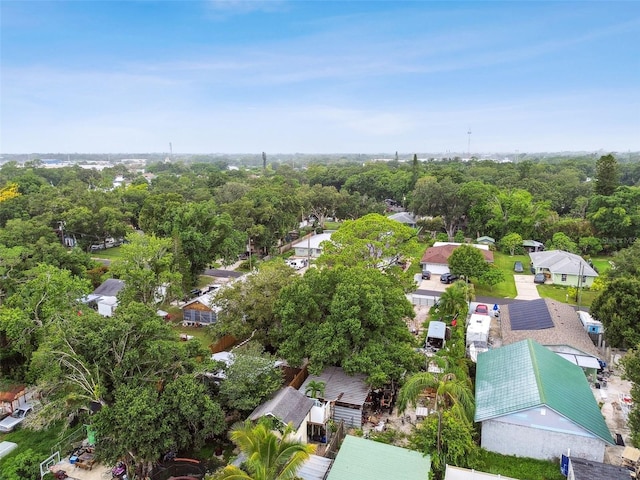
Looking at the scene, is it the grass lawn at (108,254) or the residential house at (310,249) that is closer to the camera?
the residential house at (310,249)

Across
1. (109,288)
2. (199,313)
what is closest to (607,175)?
(199,313)

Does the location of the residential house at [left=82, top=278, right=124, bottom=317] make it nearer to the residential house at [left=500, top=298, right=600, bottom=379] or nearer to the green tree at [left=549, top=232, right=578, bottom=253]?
the residential house at [left=500, top=298, right=600, bottom=379]

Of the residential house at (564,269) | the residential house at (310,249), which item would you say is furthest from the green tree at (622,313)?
the residential house at (310,249)

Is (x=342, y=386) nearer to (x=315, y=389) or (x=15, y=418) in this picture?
(x=315, y=389)

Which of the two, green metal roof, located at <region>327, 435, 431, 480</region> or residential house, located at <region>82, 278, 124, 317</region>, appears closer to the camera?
green metal roof, located at <region>327, 435, 431, 480</region>

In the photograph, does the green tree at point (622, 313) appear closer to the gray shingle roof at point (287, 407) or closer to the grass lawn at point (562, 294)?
the grass lawn at point (562, 294)

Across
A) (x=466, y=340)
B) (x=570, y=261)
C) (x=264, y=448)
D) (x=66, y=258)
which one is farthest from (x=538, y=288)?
(x=66, y=258)

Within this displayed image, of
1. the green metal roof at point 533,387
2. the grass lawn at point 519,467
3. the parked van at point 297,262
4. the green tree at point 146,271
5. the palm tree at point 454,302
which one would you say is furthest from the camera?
the parked van at point 297,262

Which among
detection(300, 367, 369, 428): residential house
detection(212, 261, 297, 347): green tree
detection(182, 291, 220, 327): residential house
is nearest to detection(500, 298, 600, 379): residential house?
detection(300, 367, 369, 428): residential house
